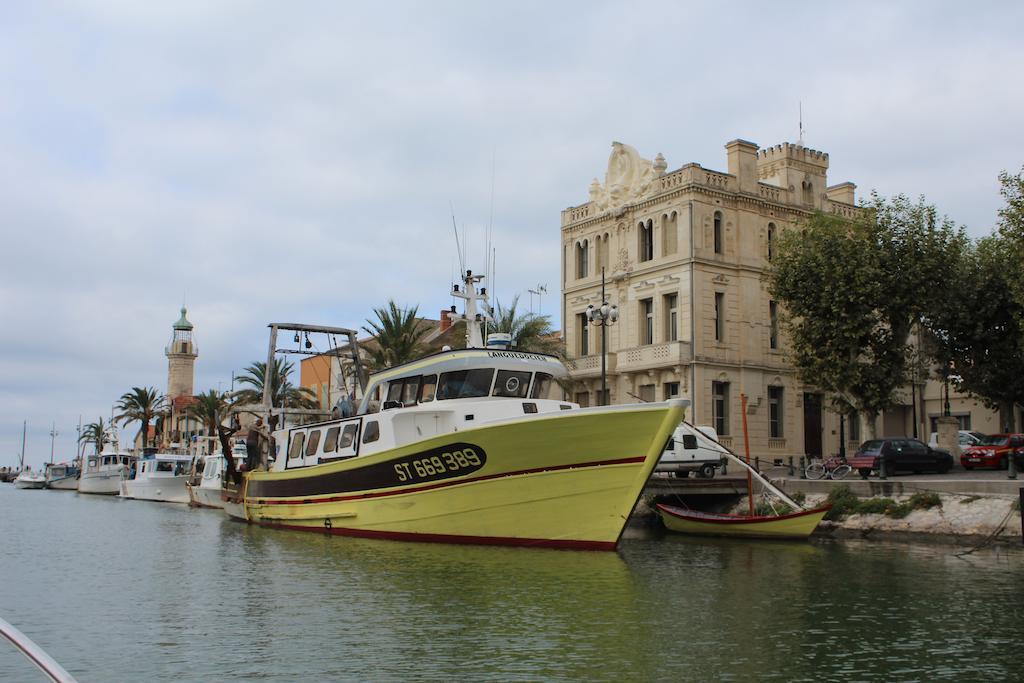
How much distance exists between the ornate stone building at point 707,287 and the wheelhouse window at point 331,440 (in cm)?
1950

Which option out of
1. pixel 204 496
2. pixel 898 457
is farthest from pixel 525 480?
pixel 204 496

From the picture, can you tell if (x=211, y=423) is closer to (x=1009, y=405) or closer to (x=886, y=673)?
(x=1009, y=405)

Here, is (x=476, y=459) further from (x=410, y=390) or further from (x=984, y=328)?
(x=984, y=328)

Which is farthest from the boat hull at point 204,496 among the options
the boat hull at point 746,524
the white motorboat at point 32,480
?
the white motorboat at point 32,480

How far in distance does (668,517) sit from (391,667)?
21.1 m

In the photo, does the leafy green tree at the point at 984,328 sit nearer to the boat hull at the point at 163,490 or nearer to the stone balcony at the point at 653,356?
the stone balcony at the point at 653,356

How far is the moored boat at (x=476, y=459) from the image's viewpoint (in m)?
21.8

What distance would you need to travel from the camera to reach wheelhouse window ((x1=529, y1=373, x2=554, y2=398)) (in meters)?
26.4

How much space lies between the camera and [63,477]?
9838cm

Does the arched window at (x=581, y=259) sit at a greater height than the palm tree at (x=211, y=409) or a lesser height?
greater

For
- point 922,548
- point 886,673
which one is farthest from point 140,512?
point 886,673

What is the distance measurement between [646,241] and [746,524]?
21729 millimetres

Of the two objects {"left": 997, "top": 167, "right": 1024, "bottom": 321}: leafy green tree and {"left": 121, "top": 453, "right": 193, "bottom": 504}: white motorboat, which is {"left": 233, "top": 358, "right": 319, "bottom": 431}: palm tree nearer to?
{"left": 121, "top": 453, "right": 193, "bottom": 504}: white motorboat

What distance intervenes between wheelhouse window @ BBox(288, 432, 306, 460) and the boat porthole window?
4.74 m
